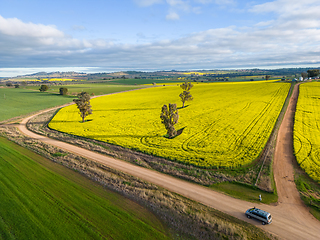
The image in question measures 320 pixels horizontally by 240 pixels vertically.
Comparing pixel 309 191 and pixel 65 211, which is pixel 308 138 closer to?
pixel 309 191

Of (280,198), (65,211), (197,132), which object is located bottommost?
(280,198)

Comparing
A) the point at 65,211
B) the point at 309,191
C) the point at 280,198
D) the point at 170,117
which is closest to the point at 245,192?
the point at 280,198

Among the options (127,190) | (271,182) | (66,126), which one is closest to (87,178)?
(127,190)

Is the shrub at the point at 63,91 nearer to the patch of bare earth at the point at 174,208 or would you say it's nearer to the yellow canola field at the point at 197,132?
the yellow canola field at the point at 197,132

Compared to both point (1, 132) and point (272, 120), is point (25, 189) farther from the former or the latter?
point (272, 120)

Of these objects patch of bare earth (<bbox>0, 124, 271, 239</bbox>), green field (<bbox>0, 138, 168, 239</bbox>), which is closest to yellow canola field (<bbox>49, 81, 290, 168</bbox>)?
patch of bare earth (<bbox>0, 124, 271, 239</bbox>)

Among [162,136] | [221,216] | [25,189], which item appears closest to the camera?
[221,216]

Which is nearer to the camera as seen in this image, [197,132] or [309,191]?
[309,191]
